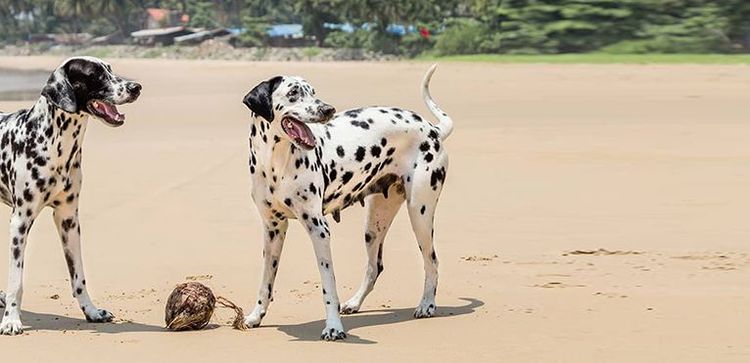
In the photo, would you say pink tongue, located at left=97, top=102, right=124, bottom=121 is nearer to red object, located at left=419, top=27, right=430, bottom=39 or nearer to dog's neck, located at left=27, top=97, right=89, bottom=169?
dog's neck, located at left=27, top=97, right=89, bottom=169

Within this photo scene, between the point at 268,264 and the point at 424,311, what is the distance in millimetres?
1189

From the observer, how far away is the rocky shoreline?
3533 inches

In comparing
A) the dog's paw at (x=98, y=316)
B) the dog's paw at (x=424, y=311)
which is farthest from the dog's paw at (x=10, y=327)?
the dog's paw at (x=424, y=311)

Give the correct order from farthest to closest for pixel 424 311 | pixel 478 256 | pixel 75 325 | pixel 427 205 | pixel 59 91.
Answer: pixel 478 256 < pixel 427 205 < pixel 424 311 < pixel 75 325 < pixel 59 91

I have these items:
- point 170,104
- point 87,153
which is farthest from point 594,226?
Result: point 170,104

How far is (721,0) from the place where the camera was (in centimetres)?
6309

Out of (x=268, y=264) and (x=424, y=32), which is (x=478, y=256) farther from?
(x=424, y=32)

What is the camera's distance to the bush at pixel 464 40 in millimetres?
74625

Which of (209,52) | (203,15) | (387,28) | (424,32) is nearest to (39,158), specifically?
(424,32)

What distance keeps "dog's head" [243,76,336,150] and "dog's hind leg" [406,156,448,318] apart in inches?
50.6

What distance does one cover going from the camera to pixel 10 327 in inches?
367

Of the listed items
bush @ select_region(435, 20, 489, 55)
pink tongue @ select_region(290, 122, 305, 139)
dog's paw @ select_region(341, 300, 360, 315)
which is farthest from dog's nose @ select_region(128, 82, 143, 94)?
bush @ select_region(435, 20, 489, 55)

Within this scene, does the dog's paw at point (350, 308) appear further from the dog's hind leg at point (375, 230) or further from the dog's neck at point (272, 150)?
the dog's neck at point (272, 150)

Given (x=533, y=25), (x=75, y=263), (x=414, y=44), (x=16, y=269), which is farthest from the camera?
(x=414, y=44)
